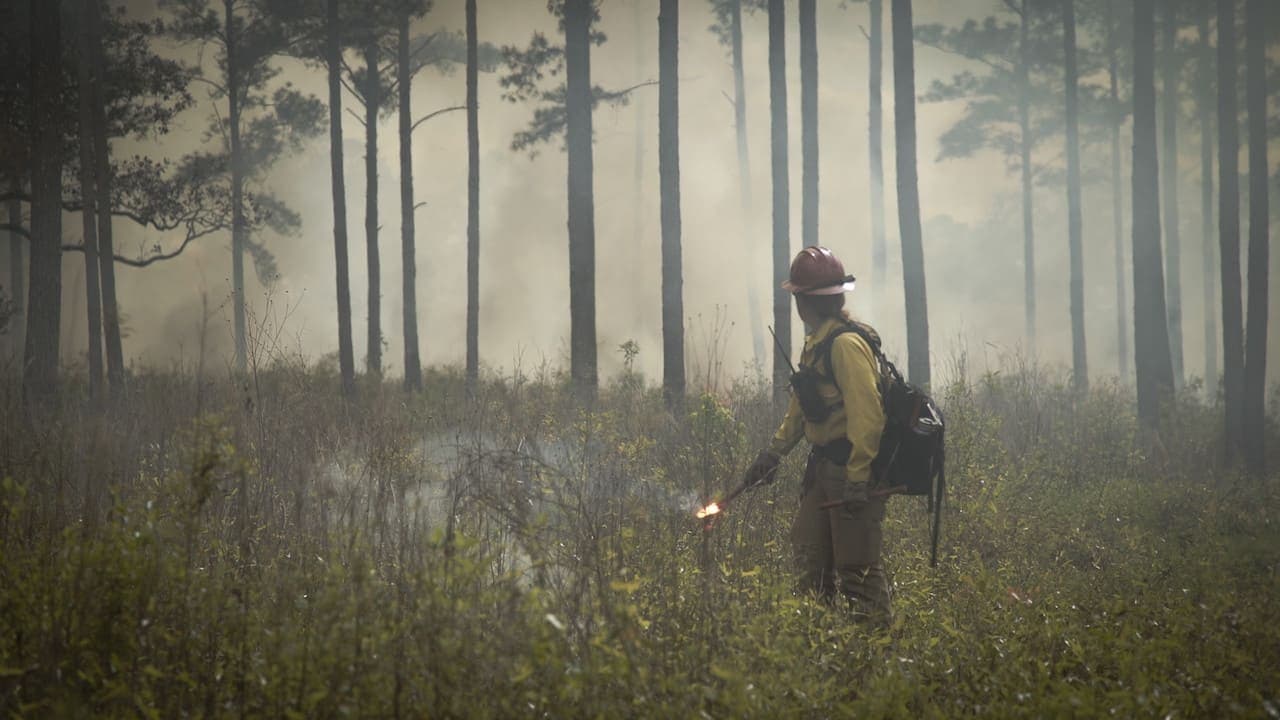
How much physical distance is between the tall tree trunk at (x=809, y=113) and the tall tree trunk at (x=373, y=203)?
791 centimetres

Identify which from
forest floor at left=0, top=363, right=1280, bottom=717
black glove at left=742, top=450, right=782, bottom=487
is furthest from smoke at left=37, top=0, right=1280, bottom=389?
black glove at left=742, top=450, right=782, bottom=487

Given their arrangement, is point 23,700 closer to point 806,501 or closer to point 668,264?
point 806,501

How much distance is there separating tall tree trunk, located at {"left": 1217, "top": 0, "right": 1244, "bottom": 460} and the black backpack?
1073 cm

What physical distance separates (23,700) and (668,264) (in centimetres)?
1066

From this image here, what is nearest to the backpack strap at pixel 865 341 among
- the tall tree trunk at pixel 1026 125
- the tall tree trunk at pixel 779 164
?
the tall tree trunk at pixel 779 164

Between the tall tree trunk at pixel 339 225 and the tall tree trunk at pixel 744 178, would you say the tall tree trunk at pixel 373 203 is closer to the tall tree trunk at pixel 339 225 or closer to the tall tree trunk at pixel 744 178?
the tall tree trunk at pixel 339 225

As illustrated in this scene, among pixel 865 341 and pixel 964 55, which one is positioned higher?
pixel 964 55

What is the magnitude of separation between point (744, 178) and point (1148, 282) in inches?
938

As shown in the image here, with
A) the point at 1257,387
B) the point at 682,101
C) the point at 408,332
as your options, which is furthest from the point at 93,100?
the point at 682,101

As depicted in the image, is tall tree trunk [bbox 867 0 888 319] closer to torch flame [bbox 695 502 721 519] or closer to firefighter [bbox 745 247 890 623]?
firefighter [bbox 745 247 890 623]

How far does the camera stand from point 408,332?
18219 millimetres

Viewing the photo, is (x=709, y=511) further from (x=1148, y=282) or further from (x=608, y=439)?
(x=1148, y=282)

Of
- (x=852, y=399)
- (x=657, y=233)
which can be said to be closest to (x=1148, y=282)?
(x=852, y=399)

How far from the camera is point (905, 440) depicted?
4.75 metres
